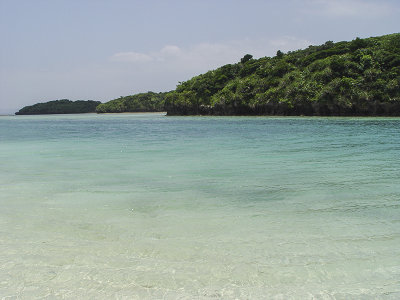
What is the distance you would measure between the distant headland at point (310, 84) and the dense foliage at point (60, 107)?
8348cm

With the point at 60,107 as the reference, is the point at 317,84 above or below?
below

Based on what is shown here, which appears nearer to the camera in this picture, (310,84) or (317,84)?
(317,84)

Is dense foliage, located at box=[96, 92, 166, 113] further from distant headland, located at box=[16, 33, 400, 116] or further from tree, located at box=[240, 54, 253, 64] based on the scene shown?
tree, located at box=[240, 54, 253, 64]

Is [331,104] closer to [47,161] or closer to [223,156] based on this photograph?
[223,156]

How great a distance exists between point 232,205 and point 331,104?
4514 cm

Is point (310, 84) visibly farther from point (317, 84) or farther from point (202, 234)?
point (202, 234)

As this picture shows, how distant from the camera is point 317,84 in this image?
159 ft

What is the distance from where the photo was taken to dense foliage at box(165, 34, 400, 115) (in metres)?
43.8

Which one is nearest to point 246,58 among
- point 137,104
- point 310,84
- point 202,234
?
point 310,84

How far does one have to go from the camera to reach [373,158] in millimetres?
9961

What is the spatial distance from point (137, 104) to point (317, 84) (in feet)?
266

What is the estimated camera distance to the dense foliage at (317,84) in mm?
43781

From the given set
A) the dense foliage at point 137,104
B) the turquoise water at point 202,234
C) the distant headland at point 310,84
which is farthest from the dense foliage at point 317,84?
the dense foliage at point 137,104

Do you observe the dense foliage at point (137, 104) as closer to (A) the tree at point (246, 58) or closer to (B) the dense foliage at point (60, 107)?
(B) the dense foliage at point (60, 107)
